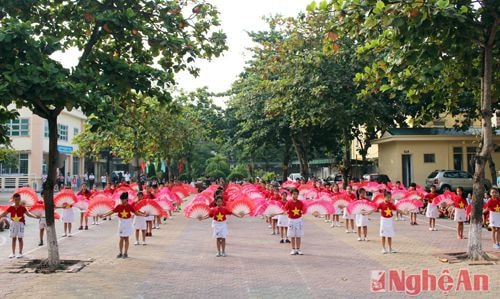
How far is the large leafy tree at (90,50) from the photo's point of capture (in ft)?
28.3

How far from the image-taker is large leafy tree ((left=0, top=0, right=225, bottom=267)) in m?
8.62

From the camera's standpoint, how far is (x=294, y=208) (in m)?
12.6

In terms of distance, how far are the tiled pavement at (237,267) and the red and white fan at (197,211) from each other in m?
0.92

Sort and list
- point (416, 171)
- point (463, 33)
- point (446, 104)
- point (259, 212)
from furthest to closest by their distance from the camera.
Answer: point (416, 171), point (446, 104), point (259, 212), point (463, 33)

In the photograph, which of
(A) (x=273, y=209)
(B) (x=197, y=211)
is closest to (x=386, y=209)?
(A) (x=273, y=209)

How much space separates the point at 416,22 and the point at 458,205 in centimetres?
716

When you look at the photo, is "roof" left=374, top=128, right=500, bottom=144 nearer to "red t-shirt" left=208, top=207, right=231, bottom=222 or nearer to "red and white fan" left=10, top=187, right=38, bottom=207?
"red t-shirt" left=208, top=207, right=231, bottom=222

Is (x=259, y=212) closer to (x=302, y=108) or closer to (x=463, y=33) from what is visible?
(x=463, y=33)

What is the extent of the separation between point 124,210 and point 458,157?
27.9 metres

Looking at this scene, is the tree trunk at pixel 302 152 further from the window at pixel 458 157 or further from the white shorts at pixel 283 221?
the white shorts at pixel 283 221

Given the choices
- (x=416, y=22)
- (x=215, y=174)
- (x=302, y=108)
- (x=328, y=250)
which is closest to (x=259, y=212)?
(x=328, y=250)

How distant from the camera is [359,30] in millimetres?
11289

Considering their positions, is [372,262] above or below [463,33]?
below

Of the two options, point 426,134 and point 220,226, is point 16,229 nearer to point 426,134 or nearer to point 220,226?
point 220,226
